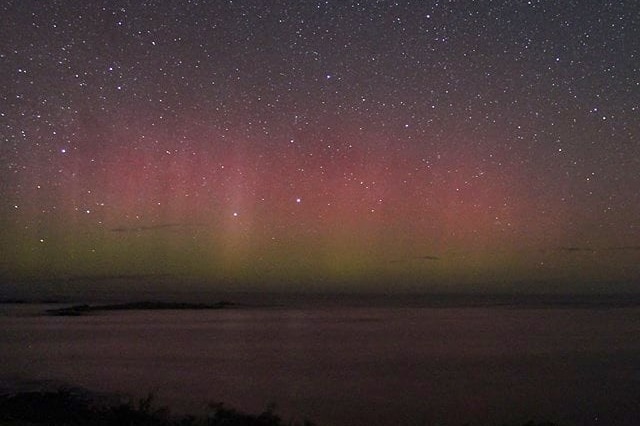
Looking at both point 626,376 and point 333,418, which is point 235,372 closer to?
point 333,418

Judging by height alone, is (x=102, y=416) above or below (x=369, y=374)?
above

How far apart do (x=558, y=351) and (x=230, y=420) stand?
2479cm

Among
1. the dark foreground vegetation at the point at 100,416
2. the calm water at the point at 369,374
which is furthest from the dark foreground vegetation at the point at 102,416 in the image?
the calm water at the point at 369,374

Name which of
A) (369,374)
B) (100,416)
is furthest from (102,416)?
(369,374)

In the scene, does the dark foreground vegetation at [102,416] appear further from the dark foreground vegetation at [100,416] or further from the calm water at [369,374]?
the calm water at [369,374]

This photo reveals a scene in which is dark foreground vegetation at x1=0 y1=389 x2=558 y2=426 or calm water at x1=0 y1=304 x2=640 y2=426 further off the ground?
dark foreground vegetation at x1=0 y1=389 x2=558 y2=426

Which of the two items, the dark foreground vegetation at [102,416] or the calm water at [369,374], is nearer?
the dark foreground vegetation at [102,416]

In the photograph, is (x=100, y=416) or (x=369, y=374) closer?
(x=100, y=416)

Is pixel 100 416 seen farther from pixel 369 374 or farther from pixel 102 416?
pixel 369 374

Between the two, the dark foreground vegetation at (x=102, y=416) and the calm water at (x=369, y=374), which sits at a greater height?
the dark foreground vegetation at (x=102, y=416)

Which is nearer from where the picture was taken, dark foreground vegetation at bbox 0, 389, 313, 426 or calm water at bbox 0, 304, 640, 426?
dark foreground vegetation at bbox 0, 389, 313, 426

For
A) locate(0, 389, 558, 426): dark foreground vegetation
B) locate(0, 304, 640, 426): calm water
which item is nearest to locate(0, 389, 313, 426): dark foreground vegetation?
locate(0, 389, 558, 426): dark foreground vegetation

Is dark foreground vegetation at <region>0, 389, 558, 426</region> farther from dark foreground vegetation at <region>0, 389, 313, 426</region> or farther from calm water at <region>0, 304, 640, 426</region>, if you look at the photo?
calm water at <region>0, 304, 640, 426</region>

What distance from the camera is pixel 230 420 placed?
11906mm
